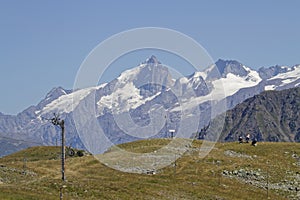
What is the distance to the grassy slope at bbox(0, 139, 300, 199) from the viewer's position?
3381 inches

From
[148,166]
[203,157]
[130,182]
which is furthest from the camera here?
[203,157]

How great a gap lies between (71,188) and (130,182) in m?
13.8

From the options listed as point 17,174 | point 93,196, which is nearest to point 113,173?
point 17,174

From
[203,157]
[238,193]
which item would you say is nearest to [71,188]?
[238,193]

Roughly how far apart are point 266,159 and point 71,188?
5665 cm

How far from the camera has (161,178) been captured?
343ft

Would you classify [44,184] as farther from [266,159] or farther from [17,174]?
[266,159]

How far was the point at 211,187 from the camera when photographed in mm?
100938

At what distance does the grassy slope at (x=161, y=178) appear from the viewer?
3381 inches

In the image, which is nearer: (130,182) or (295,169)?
(130,182)

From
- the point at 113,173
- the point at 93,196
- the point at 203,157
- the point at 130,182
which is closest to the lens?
the point at 93,196

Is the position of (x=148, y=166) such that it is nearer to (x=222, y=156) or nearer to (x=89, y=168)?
(x=89, y=168)

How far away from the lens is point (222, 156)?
128500 mm

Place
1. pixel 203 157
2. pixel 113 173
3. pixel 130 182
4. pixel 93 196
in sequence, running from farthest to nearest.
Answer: pixel 203 157 → pixel 113 173 → pixel 130 182 → pixel 93 196
